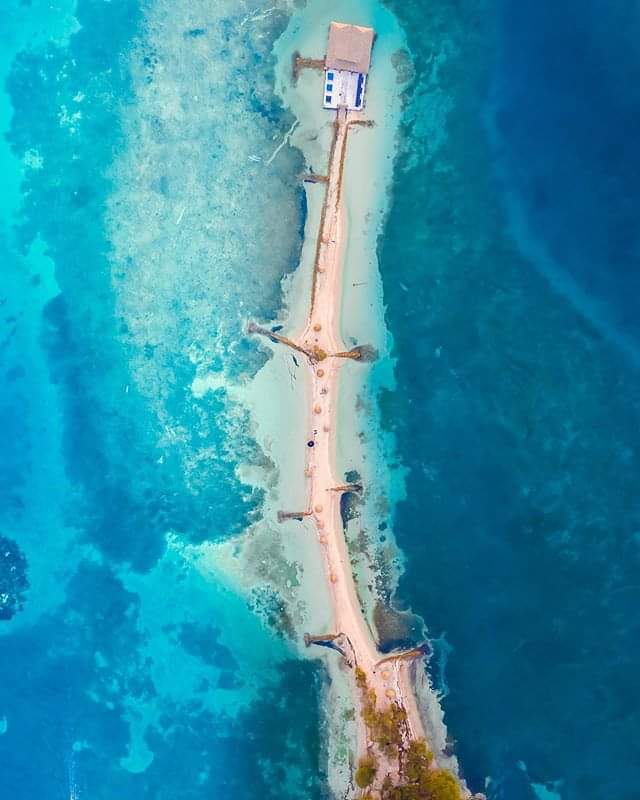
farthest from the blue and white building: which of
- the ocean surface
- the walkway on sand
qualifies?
the ocean surface

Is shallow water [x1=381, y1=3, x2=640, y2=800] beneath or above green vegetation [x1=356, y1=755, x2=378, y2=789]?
above

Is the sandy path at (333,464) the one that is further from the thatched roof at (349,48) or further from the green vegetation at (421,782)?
the thatched roof at (349,48)

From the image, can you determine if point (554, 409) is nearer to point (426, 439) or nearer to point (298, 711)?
point (426, 439)

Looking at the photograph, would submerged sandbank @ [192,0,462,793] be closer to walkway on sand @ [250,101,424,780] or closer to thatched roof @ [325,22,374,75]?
walkway on sand @ [250,101,424,780]

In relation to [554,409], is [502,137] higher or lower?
higher

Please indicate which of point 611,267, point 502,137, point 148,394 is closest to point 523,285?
point 611,267

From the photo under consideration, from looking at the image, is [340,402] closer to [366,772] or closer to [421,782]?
[366,772]

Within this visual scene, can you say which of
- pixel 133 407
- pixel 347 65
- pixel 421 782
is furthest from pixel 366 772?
pixel 347 65
